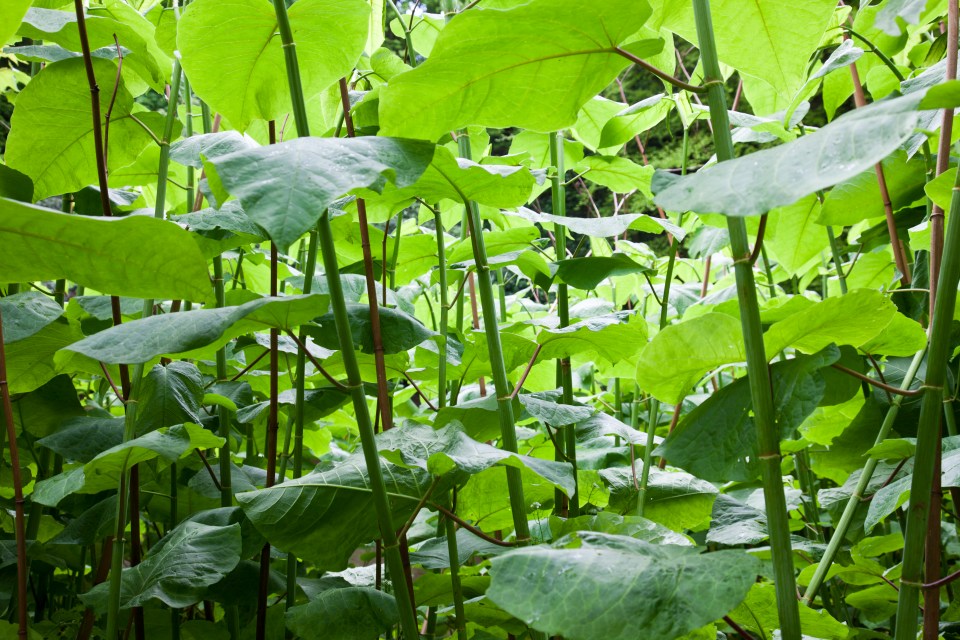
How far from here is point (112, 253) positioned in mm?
610

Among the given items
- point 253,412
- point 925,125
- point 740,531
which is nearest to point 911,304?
point 925,125

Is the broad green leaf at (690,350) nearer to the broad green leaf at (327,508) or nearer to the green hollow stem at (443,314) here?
the broad green leaf at (327,508)

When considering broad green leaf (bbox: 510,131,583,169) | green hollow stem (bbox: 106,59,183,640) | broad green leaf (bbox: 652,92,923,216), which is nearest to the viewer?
broad green leaf (bbox: 652,92,923,216)

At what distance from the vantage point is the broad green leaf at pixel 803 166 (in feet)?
1.46

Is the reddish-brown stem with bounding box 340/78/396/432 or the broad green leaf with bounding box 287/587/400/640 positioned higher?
the reddish-brown stem with bounding box 340/78/396/432

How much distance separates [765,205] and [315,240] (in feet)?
2.12

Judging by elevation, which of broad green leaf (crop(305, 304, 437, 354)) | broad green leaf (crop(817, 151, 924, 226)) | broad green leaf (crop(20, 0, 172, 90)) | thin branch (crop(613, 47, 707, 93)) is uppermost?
broad green leaf (crop(20, 0, 172, 90))

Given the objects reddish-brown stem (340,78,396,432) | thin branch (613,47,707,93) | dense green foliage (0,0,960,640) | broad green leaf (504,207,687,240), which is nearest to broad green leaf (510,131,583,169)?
dense green foliage (0,0,960,640)

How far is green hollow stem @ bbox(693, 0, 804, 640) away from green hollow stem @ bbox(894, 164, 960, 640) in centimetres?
12

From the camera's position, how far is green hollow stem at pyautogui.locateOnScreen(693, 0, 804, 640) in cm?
59

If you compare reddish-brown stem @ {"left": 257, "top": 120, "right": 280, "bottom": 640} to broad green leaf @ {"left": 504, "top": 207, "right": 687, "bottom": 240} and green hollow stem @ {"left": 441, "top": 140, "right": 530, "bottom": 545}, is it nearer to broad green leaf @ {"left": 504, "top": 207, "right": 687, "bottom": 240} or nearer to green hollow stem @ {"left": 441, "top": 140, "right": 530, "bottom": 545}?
green hollow stem @ {"left": 441, "top": 140, "right": 530, "bottom": 545}

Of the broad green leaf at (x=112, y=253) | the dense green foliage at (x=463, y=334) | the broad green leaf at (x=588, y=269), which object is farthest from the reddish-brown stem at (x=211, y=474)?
the broad green leaf at (x=588, y=269)

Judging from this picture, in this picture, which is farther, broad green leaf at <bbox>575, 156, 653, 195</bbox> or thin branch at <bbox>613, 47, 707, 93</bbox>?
broad green leaf at <bbox>575, 156, 653, 195</bbox>

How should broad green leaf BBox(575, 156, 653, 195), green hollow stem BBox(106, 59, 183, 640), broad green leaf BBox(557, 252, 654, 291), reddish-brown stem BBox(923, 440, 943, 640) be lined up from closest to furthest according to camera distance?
reddish-brown stem BBox(923, 440, 943, 640) < green hollow stem BBox(106, 59, 183, 640) < broad green leaf BBox(557, 252, 654, 291) < broad green leaf BBox(575, 156, 653, 195)
